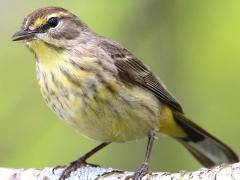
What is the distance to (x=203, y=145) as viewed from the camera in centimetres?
768

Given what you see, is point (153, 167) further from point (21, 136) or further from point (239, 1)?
point (239, 1)

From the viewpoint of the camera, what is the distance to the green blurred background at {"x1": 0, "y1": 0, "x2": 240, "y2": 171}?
7.21m

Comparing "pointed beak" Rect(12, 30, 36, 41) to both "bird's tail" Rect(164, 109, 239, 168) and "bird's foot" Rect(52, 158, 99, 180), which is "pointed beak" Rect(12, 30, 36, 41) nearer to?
"bird's foot" Rect(52, 158, 99, 180)

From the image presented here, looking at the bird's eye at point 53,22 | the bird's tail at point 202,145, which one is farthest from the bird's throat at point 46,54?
the bird's tail at point 202,145

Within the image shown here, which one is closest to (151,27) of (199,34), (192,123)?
(199,34)

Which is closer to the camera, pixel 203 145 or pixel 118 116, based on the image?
pixel 118 116

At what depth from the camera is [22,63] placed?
7.68 meters

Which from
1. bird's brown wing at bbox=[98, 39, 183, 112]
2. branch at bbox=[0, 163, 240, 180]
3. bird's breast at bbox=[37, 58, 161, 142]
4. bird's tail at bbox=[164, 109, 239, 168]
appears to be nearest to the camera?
branch at bbox=[0, 163, 240, 180]

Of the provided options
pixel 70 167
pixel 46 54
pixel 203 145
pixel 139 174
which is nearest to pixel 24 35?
pixel 46 54

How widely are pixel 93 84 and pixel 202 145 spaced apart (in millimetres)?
1726

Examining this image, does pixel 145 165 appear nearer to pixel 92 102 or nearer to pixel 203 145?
pixel 92 102

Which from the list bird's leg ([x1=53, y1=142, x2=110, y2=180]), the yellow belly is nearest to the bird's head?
the yellow belly

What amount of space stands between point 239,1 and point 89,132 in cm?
248

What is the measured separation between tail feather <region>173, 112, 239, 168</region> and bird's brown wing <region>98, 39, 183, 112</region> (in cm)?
23
